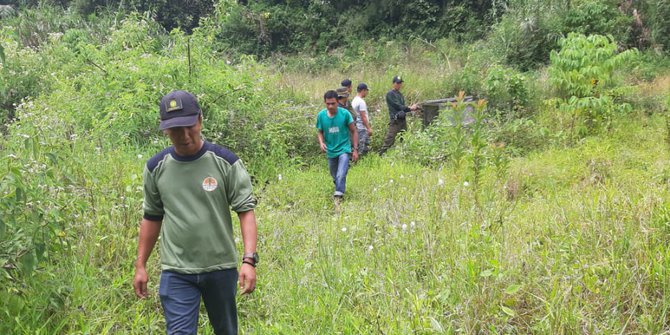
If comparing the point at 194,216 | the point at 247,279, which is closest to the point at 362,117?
the point at 194,216

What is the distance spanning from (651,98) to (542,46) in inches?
229

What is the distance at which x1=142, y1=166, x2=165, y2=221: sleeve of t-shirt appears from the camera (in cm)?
298

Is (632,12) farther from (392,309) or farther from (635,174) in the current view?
(392,309)

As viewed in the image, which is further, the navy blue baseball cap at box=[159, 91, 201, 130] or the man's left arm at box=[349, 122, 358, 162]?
the man's left arm at box=[349, 122, 358, 162]

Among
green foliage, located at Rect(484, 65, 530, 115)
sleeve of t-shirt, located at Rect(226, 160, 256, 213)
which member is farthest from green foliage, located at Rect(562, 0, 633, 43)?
sleeve of t-shirt, located at Rect(226, 160, 256, 213)

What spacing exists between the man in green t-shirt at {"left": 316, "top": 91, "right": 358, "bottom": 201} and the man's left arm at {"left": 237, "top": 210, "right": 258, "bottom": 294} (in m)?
3.87

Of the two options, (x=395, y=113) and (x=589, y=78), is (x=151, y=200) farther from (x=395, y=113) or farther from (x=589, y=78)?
(x=589, y=78)

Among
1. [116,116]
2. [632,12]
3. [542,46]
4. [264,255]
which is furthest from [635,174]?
[632,12]

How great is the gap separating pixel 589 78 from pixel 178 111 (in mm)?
8083

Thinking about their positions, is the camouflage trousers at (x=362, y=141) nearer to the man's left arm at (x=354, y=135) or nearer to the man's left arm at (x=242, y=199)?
the man's left arm at (x=354, y=135)

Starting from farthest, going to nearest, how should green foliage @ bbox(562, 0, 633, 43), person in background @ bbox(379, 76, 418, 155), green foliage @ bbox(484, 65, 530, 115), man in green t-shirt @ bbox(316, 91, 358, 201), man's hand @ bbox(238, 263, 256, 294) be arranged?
1. green foliage @ bbox(562, 0, 633, 43)
2. green foliage @ bbox(484, 65, 530, 115)
3. person in background @ bbox(379, 76, 418, 155)
4. man in green t-shirt @ bbox(316, 91, 358, 201)
5. man's hand @ bbox(238, 263, 256, 294)

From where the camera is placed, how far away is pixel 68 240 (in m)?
Result: 3.95

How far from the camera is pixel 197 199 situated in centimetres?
291

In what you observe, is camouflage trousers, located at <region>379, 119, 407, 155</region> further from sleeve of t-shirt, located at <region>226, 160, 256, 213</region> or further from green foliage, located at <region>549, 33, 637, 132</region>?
sleeve of t-shirt, located at <region>226, 160, 256, 213</region>
